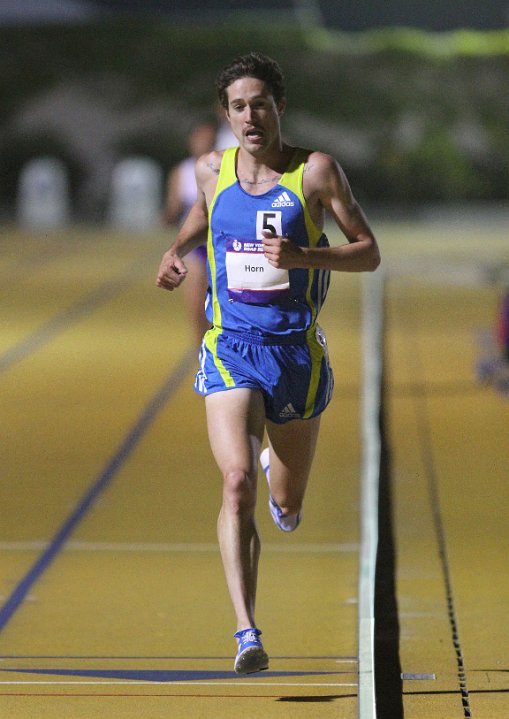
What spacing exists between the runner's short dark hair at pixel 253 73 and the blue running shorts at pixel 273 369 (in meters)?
0.82

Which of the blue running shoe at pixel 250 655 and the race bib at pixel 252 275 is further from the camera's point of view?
the race bib at pixel 252 275

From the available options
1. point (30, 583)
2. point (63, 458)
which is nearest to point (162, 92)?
point (63, 458)

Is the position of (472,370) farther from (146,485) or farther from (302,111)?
(302,111)

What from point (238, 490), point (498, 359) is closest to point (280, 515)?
point (238, 490)

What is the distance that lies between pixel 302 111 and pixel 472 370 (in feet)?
86.6

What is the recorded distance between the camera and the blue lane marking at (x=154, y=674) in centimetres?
550

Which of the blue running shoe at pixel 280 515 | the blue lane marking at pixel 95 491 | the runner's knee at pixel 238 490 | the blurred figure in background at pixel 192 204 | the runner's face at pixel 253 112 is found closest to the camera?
the runner's knee at pixel 238 490

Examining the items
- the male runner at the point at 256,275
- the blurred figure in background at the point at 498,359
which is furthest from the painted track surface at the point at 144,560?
the blurred figure in background at the point at 498,359

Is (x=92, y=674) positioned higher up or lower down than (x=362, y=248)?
lower down

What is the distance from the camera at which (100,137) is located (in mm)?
38844

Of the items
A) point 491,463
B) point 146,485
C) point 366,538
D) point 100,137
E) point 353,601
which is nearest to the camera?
point 353,601

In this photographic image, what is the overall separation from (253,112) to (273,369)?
34.4 inches

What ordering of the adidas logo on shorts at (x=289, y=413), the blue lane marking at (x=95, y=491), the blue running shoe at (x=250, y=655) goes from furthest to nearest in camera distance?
the blue lane marking at (x=95, y=491) → the adidas logo on shorts at (x=289, y=413) → the blue running shoe at (x=250, y=655)

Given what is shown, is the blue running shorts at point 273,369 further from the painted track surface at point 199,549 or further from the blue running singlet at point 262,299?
the painted track surface at point 199,549
